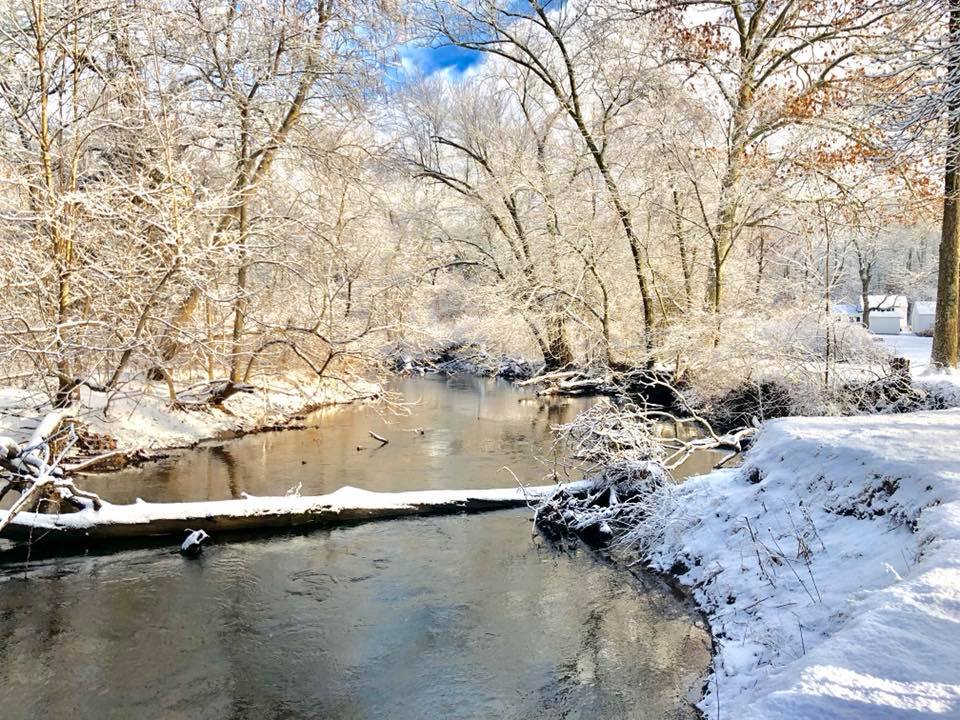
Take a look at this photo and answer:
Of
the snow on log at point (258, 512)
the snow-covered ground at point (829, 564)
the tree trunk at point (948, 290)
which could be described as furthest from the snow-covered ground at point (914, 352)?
the snow on log at point (258, 512)

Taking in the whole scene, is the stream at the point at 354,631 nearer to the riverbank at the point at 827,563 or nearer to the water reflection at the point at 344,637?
the water reflection at the point at 344,637

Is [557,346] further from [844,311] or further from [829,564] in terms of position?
[829,564]

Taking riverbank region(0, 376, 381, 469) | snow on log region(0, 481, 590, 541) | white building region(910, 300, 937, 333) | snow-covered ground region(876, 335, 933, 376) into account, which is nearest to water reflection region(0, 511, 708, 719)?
snow on log region(0, 481, 590, 541)

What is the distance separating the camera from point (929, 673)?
2.96 metres

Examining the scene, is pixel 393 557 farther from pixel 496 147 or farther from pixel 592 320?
pixel 496 147

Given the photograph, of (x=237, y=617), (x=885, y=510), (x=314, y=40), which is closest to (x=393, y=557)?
(x=237, y=617)

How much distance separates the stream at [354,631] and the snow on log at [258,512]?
215 millimetres

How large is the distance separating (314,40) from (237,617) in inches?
459

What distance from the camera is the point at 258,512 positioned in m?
8.46

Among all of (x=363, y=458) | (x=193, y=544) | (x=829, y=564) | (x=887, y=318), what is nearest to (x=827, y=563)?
(x=829, y=564)

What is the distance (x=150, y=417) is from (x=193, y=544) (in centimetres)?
737

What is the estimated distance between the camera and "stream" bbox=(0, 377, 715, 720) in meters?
4.97

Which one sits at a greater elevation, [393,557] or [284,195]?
[284,195]

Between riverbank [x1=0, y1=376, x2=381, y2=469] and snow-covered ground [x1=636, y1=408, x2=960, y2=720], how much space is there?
21.0ft
